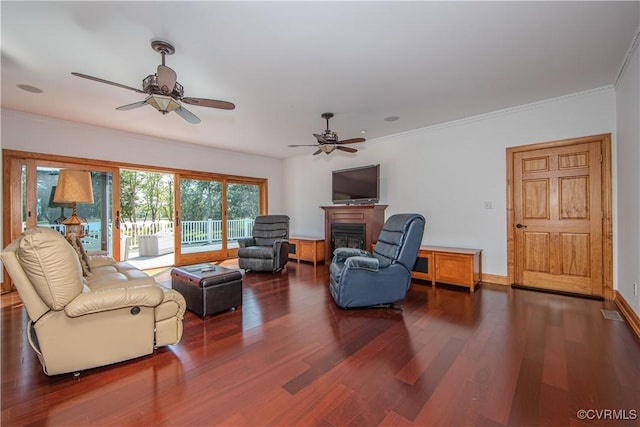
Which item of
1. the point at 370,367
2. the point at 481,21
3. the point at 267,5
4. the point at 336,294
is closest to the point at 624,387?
the point at 370,367

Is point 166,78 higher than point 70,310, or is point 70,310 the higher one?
point 166,78

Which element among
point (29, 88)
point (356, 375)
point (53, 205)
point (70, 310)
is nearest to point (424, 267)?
point (356, 375)

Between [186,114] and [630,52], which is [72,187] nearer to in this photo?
[186,114]

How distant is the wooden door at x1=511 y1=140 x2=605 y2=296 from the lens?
345 cm

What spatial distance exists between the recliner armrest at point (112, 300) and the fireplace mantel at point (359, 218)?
3.78 meters

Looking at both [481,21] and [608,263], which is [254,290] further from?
[608,263]

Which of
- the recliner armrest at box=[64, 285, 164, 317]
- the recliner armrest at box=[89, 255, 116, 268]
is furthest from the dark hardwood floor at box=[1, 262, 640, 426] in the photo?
the recliner armrest at box=[89, 255, 116, 268]

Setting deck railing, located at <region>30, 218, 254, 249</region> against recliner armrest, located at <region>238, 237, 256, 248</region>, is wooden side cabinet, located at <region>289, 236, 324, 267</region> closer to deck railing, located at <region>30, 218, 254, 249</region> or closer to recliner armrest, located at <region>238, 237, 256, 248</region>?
recliner armrest, located at <region>238, 237, 256, 248</region>

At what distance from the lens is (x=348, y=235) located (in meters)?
5.56

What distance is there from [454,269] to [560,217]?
152 centimetres

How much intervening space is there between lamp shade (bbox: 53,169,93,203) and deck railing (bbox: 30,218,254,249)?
1452mm

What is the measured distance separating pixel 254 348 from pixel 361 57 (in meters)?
2.80

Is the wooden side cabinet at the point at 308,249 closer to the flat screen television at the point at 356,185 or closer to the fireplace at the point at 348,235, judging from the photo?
the fireplace at the point at 348,235

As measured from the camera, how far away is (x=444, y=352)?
2154 mm
